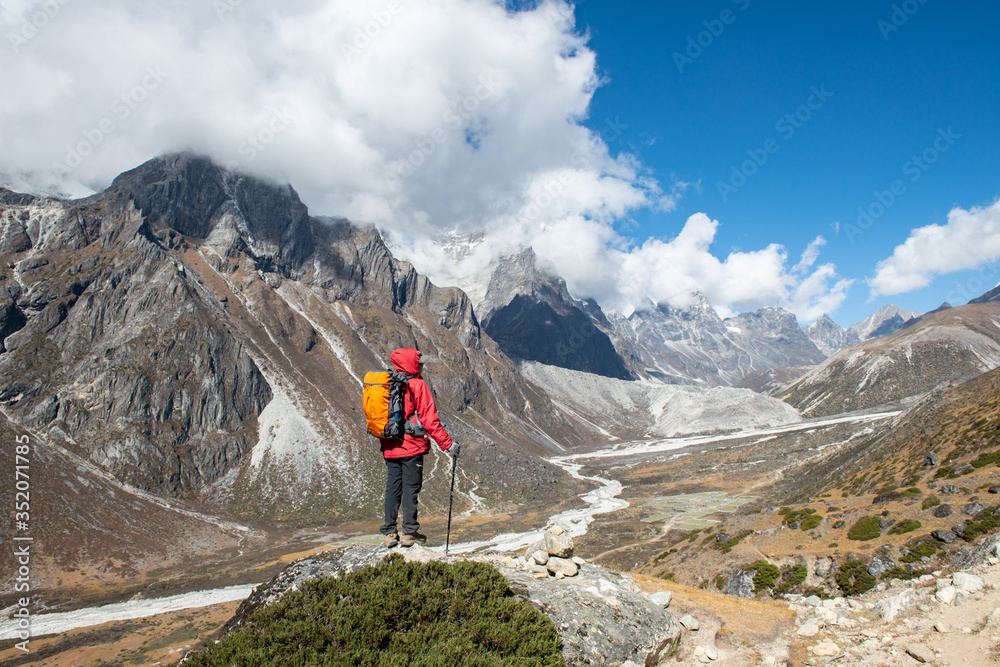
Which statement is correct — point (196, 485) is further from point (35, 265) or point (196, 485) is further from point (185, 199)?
point (185, 199)

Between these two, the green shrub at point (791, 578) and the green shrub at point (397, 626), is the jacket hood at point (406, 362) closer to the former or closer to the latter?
the green shrub at point (397, 626)

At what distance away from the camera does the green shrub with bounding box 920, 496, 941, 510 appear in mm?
29752

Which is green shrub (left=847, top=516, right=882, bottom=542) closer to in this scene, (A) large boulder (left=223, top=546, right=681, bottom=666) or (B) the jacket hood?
(A) large boulder (left=223, top=546, right=681, bottom=666)

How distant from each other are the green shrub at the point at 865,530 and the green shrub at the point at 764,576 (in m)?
5.37

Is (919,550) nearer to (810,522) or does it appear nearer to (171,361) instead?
(810,522)

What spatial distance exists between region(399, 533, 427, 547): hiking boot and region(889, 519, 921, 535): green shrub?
3081 cm

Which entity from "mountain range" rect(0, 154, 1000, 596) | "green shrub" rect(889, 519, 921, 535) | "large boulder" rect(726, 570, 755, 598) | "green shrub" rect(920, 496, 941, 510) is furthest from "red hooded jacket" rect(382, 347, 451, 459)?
"mountain range" rect(0, 154, 1000, 596)

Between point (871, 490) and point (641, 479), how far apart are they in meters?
109

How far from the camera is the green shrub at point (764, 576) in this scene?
30.6 metres

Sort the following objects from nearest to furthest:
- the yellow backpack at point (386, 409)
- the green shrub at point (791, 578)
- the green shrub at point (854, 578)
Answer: the yellow backpack at point (386, 409) → the green shrub at point (854, 578) → the green shrub at point (791, 578)

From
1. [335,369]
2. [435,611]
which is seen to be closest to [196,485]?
[335,369]

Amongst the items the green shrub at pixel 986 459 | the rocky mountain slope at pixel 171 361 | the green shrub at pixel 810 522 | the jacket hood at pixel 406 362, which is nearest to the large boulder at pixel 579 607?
the jacket hood at pixel 406 362

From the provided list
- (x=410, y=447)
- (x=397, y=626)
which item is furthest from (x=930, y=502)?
(x=397, y=626)

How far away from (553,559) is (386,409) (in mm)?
7264
